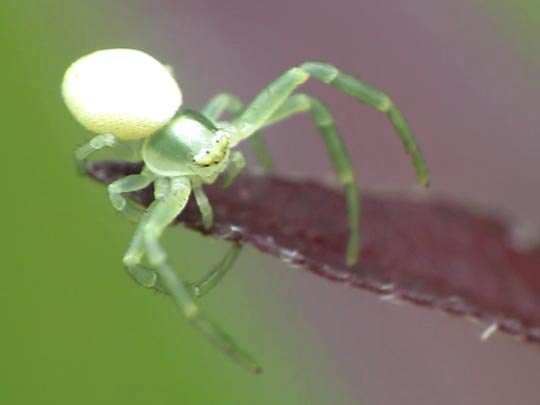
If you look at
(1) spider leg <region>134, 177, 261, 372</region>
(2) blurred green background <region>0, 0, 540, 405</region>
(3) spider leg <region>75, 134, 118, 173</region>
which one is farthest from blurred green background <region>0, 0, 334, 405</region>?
(1) spider leg <region>134, 177, 261, 372</region>

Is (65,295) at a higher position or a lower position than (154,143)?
lower

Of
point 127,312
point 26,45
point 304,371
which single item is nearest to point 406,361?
point 304,371

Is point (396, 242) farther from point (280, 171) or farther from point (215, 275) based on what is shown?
point (280, 171)

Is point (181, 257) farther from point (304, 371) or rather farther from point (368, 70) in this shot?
point (368, 70)

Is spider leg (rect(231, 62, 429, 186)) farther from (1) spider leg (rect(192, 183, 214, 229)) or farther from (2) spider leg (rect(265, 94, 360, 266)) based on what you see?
(1) spider leg (rect(192, 183, 214, 229))

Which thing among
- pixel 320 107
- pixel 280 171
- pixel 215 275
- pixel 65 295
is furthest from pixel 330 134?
pixel 65 295

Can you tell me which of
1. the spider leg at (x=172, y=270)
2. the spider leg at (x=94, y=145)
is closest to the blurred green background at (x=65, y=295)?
the spider leg at (x=94, y=145)

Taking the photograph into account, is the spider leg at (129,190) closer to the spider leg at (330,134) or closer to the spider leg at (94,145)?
the spider leg at (94,145)
